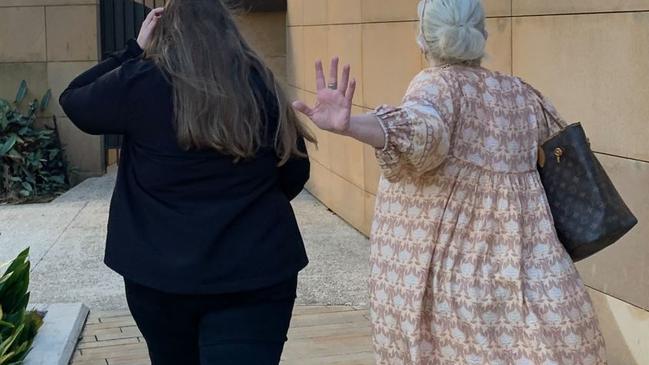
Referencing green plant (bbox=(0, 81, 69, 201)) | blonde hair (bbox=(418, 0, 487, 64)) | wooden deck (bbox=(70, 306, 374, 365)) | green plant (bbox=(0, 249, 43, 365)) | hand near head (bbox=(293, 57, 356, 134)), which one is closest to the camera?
hand near head (bbox=(293, 57, 356, 134))

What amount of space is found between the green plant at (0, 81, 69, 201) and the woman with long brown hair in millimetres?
7752

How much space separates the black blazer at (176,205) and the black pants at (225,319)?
0.22ft

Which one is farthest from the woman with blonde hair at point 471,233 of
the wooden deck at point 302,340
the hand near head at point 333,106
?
the wooden deck at point 302,340

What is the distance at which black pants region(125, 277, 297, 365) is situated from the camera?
285 cm

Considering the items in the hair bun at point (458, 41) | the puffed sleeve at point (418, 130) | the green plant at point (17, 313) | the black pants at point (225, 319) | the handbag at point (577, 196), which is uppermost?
the hair bun at point (458, 41)

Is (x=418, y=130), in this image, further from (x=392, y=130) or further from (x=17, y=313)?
(x=17, y=313)

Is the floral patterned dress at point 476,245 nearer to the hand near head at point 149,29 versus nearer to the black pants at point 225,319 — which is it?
the black pants at point 225,319

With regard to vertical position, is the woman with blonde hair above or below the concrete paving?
above

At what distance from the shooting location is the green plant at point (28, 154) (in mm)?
10312

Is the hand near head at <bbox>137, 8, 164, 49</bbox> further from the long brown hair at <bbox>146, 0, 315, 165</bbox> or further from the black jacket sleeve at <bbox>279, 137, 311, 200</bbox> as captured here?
the black jacket sleeve at <bbox>279, 137, 311, 200</bbox>

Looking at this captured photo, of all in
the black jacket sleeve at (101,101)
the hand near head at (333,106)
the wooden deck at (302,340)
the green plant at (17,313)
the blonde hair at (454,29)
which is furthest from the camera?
the wooden deck at (302,340)

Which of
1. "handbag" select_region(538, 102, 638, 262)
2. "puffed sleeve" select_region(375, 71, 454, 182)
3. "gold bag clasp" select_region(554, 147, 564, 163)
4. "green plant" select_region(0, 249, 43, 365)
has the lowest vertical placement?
"green plant" select_region(0, 249, 43, 365)

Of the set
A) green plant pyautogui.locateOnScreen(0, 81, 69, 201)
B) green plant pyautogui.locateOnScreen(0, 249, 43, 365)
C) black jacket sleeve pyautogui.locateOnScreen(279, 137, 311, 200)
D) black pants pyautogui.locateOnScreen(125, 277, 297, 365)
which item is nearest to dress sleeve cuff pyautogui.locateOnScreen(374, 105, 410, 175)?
black jacket sleeve pyautogui.locateOnScreen(279, 137, 311, 200)

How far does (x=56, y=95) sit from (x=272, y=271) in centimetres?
898
